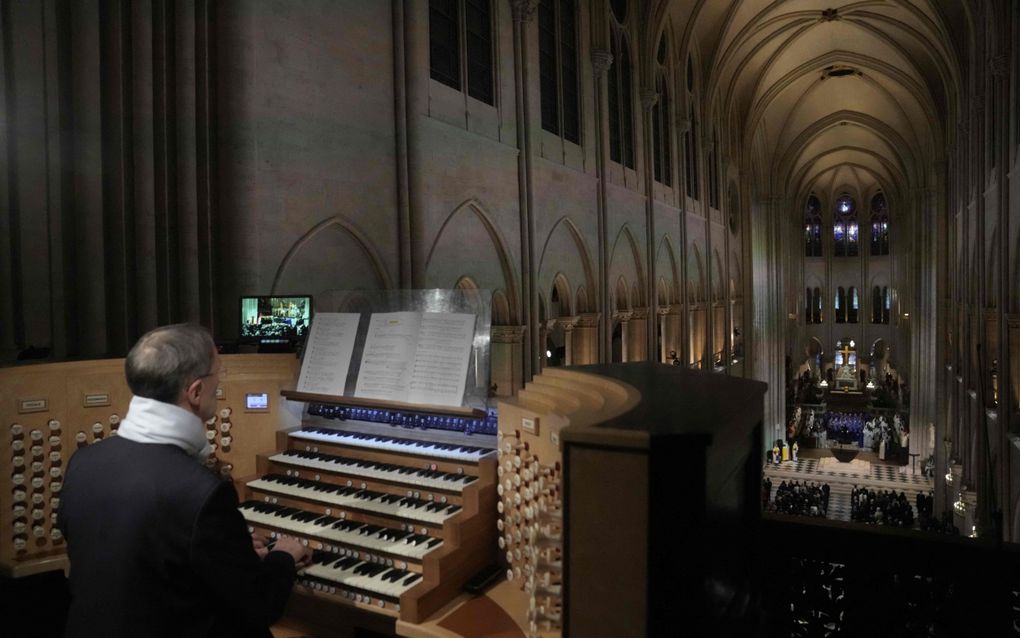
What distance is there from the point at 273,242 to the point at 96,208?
5.88 ft

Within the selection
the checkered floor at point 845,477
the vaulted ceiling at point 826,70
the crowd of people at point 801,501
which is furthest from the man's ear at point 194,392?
the checkered floor at point 845,477

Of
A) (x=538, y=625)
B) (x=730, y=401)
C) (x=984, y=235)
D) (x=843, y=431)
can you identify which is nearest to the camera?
(x=730, y=401)

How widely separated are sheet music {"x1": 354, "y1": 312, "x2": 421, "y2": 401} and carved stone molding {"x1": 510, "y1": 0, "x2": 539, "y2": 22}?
31.9 feet

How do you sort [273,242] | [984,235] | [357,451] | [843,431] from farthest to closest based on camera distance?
[843,431] → [984,235] → [273,242] → [357,451]

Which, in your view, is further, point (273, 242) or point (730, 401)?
point (273, 242)

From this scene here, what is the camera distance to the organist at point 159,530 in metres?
2.09

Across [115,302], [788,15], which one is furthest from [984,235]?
[115,302]

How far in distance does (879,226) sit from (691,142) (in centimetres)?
3130

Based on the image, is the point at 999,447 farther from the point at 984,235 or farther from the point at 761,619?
the point at 761,619

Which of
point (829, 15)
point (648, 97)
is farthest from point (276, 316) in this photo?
point (829, 15)

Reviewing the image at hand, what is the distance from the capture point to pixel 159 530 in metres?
2.08

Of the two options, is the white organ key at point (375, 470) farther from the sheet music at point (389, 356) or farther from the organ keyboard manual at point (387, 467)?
the sheet music at point (389, 356)

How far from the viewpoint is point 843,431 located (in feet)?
106

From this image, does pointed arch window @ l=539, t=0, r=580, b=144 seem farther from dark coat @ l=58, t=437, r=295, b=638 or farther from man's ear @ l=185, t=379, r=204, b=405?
dark coat @ l=58, t=437, r=295, b=638
